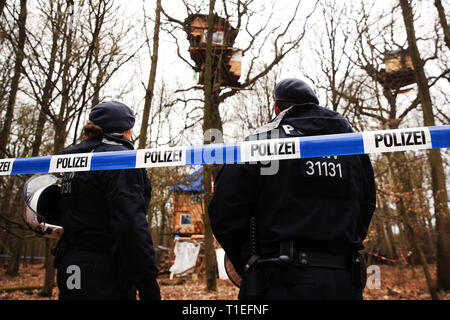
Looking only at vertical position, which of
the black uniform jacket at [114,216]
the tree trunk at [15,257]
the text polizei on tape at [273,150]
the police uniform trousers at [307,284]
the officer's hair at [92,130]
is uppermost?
the officer's hair at [92,130]

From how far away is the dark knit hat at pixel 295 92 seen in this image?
250 centimetres

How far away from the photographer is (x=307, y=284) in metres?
1.90

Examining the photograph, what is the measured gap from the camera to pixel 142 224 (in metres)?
2.49

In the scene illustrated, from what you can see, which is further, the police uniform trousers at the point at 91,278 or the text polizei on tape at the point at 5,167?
the text polizei on tape at the point at 5,167

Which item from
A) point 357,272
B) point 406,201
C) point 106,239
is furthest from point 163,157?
point 406,201

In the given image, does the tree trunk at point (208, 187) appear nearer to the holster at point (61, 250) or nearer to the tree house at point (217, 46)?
the tree house at point (217, 46)

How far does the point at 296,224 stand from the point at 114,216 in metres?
1.29

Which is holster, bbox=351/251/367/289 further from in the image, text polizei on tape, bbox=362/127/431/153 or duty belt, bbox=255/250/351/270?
text polizei on tape, bbox=362/127/431/153

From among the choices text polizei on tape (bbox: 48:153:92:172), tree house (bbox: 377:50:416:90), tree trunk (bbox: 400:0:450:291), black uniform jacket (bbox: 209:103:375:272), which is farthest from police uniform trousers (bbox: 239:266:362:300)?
tree house (bbox: 377:50:416:90)

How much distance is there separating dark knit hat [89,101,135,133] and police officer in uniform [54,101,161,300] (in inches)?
17.8

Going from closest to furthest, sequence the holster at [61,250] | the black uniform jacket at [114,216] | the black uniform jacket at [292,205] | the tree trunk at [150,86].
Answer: the black uniform jacket at [292,205], the black uniform jacket at [114,216], the holster at [61,250], the tree trunk at [150,86]

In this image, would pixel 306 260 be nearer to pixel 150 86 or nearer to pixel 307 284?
pixel 307 284

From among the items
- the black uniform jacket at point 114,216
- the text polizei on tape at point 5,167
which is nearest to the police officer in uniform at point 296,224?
the black uniform jacket at point 114,216
